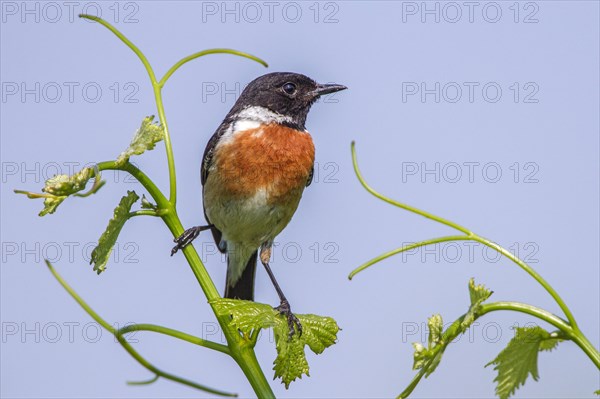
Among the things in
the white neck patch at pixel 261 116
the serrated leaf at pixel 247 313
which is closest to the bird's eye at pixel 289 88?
the white neck patch at pixel 261 116

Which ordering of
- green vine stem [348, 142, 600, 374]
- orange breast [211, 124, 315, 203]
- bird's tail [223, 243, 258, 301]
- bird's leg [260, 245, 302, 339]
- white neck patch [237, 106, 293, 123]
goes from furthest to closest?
1. bird's tail [223, 243, 258, 301]
2. white neck patch [237, 106, 293, 123]
3. orange breast [211, 124, 315, 203]
4. bird's leg [260, 245, 302, 339]
5. green vine stem [348, 142, 600, 374]

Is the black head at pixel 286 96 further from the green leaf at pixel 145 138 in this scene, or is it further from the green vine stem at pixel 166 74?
the green leaf at pixel 145 138

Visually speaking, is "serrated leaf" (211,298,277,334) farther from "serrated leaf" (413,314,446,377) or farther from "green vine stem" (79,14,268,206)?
"serrated leaf" (413,314,446,377)

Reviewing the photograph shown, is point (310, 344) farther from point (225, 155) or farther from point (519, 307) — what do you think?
point (225, 155)

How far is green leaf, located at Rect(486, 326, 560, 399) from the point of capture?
199 cm

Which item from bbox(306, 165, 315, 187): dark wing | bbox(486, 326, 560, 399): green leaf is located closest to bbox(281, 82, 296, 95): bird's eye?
bbox(306, 165, 315, 187): dark wing

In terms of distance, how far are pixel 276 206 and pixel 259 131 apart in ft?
1.90

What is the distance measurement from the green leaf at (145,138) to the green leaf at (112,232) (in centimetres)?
26

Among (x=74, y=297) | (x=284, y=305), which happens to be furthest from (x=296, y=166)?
(x=74, y=297)

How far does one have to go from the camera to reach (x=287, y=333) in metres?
2.50

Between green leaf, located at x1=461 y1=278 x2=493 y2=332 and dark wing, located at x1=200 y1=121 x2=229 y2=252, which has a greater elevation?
dark wing, located at x1=200 y1=121 x2=229 y2=252

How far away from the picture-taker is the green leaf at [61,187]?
6.89ft

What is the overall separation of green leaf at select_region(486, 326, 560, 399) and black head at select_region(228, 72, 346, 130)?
4.26 m

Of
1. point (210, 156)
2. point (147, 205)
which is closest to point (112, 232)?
point (147, 205)
